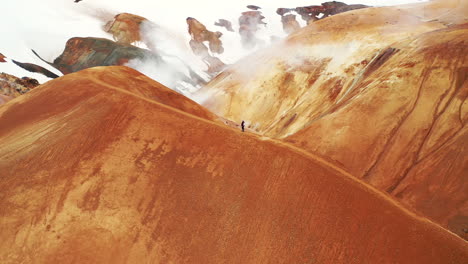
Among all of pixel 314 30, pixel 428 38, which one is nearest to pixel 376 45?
pixel 428 38

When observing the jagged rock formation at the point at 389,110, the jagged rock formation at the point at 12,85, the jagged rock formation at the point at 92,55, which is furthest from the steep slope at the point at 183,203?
the jagged rock formation at the point at 92,55

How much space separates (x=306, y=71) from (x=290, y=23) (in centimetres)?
7051

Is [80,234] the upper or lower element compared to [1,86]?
lower

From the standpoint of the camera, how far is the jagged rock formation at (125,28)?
240 ft

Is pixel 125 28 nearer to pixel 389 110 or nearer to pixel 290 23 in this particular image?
pixel 290 23

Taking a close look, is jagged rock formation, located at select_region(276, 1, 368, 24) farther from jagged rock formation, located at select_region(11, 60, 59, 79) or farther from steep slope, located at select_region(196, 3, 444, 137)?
jagged rock formation, located at select_region(11, 60, 59, 79)

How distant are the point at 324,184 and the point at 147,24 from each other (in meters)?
78.5

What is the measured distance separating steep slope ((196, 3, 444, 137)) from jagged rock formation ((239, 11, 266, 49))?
47037 mm

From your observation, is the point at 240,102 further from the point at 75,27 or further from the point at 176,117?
the point at 75,27

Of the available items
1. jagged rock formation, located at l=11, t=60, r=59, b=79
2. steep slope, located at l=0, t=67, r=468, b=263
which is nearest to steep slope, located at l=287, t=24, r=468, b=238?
steep slope, located at l=0, t=67, r=468, b=263

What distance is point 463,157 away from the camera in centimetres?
1900

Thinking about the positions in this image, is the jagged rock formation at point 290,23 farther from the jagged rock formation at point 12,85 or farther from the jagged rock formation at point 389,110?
the jagged rock formation at point 12,85

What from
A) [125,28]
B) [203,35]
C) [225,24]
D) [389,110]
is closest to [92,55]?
[125,28]

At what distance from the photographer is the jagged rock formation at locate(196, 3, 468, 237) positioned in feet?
63.0
